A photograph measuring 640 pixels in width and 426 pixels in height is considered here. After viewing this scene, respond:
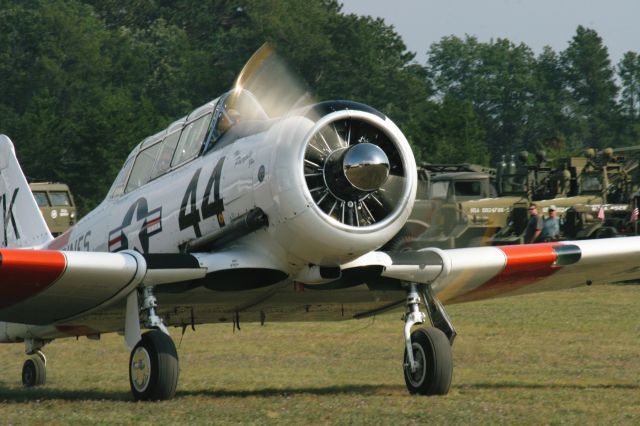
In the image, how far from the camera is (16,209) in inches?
503

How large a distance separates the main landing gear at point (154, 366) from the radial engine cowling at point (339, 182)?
1087 mm

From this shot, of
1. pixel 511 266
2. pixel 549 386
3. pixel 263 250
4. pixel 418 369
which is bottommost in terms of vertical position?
pixel 549 386

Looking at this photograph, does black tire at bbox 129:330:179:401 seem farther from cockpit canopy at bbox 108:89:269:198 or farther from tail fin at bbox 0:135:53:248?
tail fin at bbox 0:135:53:248

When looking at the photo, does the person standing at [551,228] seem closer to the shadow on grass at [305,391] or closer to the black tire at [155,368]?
the shadow on grass at [305,391]

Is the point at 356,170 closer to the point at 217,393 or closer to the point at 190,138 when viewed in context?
the point at 190,138

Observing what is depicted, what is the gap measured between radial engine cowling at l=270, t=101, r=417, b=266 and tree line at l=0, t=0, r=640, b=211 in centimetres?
3509

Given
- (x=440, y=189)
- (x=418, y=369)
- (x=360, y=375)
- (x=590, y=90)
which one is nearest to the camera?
(x=418, y=369)

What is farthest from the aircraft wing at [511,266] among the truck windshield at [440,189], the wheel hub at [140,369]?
the truck windshield at [440,189]

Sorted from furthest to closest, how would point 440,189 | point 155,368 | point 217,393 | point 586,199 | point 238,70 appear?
1. point 238,70
2. point 440,189
3. point 586,199
4. point 217,393
5. point 155,368

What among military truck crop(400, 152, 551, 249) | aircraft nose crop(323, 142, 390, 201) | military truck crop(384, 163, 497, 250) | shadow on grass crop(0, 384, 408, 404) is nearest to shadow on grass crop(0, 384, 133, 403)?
shadow on grass crop(0, 384, 408, 404)

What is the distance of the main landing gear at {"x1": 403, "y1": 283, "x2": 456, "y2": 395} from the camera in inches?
370

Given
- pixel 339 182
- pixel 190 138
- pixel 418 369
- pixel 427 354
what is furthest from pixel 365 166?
pixel 190 138

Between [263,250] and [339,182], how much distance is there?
0.87 m

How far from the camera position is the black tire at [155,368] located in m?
8.91
